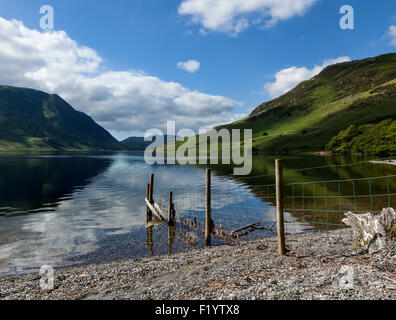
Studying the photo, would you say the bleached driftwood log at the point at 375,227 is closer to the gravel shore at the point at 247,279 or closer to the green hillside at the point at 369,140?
the gravel shore at the point at 247,279

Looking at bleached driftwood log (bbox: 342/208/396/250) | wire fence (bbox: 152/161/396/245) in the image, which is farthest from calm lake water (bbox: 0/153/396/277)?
bleached driftwood log (bbox: 342/208/396/250)

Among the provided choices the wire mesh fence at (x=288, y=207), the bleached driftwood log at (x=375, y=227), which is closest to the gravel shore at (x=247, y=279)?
the bleached driftwood log at (x=375, y=227)

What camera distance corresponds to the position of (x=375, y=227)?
12.5 m

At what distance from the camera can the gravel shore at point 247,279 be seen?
7.56 metres

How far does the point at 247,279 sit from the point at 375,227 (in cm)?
809

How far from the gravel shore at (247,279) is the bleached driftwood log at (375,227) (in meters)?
0.79

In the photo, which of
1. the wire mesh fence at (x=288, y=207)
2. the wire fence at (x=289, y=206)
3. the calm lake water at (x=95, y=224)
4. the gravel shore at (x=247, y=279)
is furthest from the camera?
the wire fence at (x=289, y=206)

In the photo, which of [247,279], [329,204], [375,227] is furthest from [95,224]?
[329,204]

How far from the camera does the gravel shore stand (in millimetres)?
7559

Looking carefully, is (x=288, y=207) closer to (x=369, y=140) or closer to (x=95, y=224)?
(x=95, y=224)

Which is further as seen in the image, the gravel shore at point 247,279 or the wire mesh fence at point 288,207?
the wire mesh fence at point 288,207

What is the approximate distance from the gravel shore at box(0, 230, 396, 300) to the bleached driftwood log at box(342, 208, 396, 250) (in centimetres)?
79
